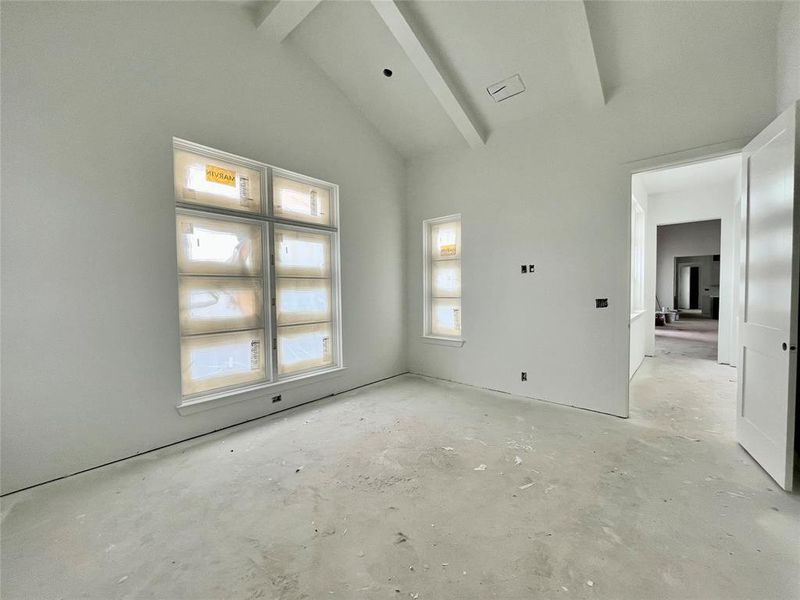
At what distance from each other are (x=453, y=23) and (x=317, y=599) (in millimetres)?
4180

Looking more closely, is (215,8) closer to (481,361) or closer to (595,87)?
(595,87)

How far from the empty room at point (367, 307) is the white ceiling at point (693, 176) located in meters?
0.15

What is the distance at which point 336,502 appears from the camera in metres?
1.99

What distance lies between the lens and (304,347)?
3.81 meters

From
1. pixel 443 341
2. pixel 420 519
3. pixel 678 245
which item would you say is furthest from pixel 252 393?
pixel 678 245

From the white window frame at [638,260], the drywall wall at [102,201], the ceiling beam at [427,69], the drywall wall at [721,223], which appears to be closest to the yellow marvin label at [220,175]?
the drywall wall at [102,201]

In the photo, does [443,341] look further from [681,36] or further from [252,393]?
[681,36]

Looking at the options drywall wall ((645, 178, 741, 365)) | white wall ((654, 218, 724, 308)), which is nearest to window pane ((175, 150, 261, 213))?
drywall wall ((645, 178, 741, 365))

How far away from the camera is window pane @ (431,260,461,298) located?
4.63 metres

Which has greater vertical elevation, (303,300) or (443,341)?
(303,300)

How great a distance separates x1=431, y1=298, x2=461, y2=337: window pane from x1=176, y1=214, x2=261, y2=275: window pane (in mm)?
2556

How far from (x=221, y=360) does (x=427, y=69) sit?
139 inches

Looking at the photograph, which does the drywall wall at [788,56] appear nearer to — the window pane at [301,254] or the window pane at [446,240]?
the window pane at [446,240]

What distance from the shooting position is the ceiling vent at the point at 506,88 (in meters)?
3.29
